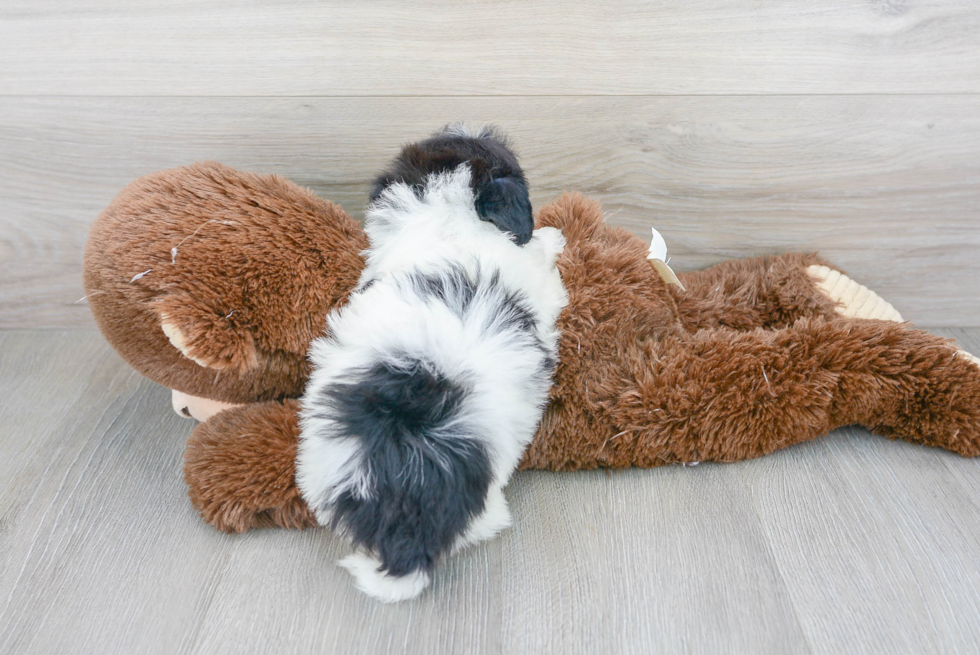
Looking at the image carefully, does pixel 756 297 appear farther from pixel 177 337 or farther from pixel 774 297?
pixel 177 337

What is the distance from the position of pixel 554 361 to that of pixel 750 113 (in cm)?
46

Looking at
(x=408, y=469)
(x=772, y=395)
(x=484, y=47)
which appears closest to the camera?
(x=408, y=469)

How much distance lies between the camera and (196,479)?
684 mm

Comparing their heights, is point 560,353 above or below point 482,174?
below

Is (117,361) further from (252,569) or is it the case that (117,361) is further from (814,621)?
(814,621)

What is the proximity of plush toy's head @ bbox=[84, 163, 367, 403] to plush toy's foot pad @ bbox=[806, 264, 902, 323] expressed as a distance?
24.5 inches

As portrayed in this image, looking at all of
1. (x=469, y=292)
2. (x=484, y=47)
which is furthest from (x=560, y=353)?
(x=484, y=47)

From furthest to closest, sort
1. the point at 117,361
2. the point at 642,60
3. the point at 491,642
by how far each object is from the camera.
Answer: the point at 117,361 → the point at 642,60 → the point at 491,642

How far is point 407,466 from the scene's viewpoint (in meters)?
0.58

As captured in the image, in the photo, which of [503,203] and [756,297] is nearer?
[503,203]

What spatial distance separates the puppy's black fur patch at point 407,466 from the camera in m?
0.58

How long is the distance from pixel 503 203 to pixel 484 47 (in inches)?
11.7

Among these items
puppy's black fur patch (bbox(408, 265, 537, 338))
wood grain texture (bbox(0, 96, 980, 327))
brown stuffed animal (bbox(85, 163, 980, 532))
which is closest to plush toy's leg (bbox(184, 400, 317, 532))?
brown stuffed animal (bbox(85, 163, 980, 532))

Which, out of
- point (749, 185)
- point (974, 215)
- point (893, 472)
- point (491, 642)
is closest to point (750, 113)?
point (749, 185)
